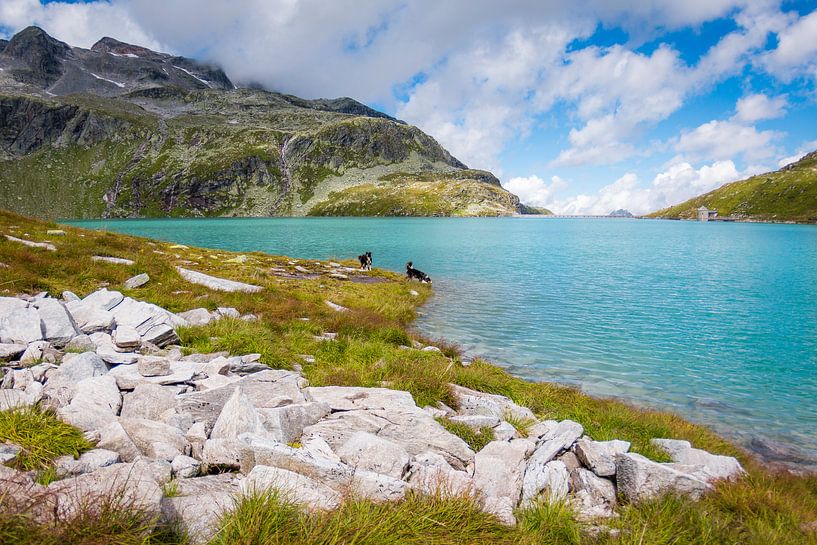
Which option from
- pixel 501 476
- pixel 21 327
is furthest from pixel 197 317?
pixel 501 476

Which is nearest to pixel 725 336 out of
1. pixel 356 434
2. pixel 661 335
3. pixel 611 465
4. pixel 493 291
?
pixel 661 335

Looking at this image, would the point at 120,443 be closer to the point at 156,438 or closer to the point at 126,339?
the point at 156,438

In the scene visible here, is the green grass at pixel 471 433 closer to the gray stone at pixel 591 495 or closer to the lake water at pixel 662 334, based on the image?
the gray stone at pixel 591 495

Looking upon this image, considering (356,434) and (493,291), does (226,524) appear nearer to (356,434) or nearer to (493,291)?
(356,434)

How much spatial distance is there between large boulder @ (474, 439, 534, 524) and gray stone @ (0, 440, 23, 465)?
5.66 metres

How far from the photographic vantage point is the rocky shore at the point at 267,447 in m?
4.56

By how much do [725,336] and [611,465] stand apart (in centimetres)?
2213

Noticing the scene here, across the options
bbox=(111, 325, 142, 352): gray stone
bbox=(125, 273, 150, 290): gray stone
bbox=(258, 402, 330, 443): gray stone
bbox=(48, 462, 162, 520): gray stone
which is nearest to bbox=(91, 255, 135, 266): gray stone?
bbox=(125, 273, 150, 290): gray stone

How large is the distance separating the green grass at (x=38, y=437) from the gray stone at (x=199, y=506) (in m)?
1.46

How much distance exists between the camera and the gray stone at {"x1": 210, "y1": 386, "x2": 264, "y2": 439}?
6164mm

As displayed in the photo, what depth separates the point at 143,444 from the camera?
5613 millimetres

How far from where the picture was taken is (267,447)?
5473mm

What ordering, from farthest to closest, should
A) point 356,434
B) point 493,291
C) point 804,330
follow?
point 493,291
point 804,330
point 356,434

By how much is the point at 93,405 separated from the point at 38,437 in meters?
1.60
